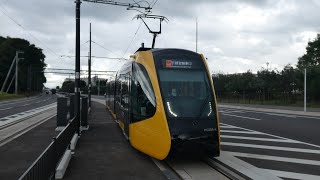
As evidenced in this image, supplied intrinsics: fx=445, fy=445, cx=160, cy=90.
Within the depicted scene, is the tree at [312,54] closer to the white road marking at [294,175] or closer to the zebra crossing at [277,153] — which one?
the zebra crossing at [277,153]

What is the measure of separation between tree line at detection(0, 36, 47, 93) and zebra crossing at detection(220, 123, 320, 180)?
98.6m

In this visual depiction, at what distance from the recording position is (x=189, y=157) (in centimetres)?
1200

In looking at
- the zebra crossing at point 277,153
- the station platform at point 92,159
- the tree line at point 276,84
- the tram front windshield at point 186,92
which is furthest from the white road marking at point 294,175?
the tree line at point 276,84

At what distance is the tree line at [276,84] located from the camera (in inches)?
2137

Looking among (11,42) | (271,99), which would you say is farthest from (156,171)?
(11,42)

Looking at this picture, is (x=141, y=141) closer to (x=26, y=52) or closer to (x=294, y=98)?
(x=294, y=98)

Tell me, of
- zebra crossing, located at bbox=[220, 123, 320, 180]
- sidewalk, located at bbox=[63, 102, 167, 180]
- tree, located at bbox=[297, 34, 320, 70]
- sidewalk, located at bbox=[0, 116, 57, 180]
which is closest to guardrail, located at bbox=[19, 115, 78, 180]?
sidewalk, located at bbox=[63, 102, 167, 180]

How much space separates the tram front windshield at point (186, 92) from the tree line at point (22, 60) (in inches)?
3992

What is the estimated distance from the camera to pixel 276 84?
2438 inches

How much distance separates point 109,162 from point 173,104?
2.21 metres

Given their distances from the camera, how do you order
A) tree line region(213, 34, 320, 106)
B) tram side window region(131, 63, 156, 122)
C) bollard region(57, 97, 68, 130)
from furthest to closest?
tree line region(213, 34, 320, 106)
bollard region(57, 97, 68, 130)
tram side window region(131, 63, 156, 122)

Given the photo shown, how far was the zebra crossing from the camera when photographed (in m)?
10.2

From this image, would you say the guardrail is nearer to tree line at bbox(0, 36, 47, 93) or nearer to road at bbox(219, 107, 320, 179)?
road at bbox(219, 107, 320, 179)

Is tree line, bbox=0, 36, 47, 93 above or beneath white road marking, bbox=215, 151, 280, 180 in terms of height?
above
